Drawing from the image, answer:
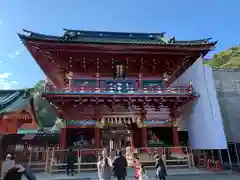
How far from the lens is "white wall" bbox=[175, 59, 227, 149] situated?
43.6 feet

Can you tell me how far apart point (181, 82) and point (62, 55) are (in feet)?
35.7

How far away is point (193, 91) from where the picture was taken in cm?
1468

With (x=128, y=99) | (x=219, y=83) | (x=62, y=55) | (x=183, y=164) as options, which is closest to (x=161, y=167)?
(x=183, y=164)

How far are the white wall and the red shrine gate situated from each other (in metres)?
0.76

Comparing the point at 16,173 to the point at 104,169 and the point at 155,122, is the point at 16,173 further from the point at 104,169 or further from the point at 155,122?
the point at 155,122

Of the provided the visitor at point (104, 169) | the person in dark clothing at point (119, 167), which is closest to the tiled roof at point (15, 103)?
the visitor at point (104, 169)

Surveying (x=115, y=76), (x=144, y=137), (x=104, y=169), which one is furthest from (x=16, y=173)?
(x=115, y=76)

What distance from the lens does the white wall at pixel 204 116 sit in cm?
1329

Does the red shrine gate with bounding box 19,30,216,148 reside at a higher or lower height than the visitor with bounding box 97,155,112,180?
higher

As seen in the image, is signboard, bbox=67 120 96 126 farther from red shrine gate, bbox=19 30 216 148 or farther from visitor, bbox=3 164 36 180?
visitor, bbox=3 164 36 180

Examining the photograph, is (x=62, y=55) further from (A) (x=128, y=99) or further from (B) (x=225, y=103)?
(B) (x=225, y=103)

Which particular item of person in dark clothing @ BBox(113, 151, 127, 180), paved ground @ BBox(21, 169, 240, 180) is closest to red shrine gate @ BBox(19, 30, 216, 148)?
paved ground @ BBox(21, 169, 240, 180)

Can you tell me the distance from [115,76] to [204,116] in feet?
25.9

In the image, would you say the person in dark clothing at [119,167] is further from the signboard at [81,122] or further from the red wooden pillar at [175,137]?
the red wooden pillar at [175,137]
